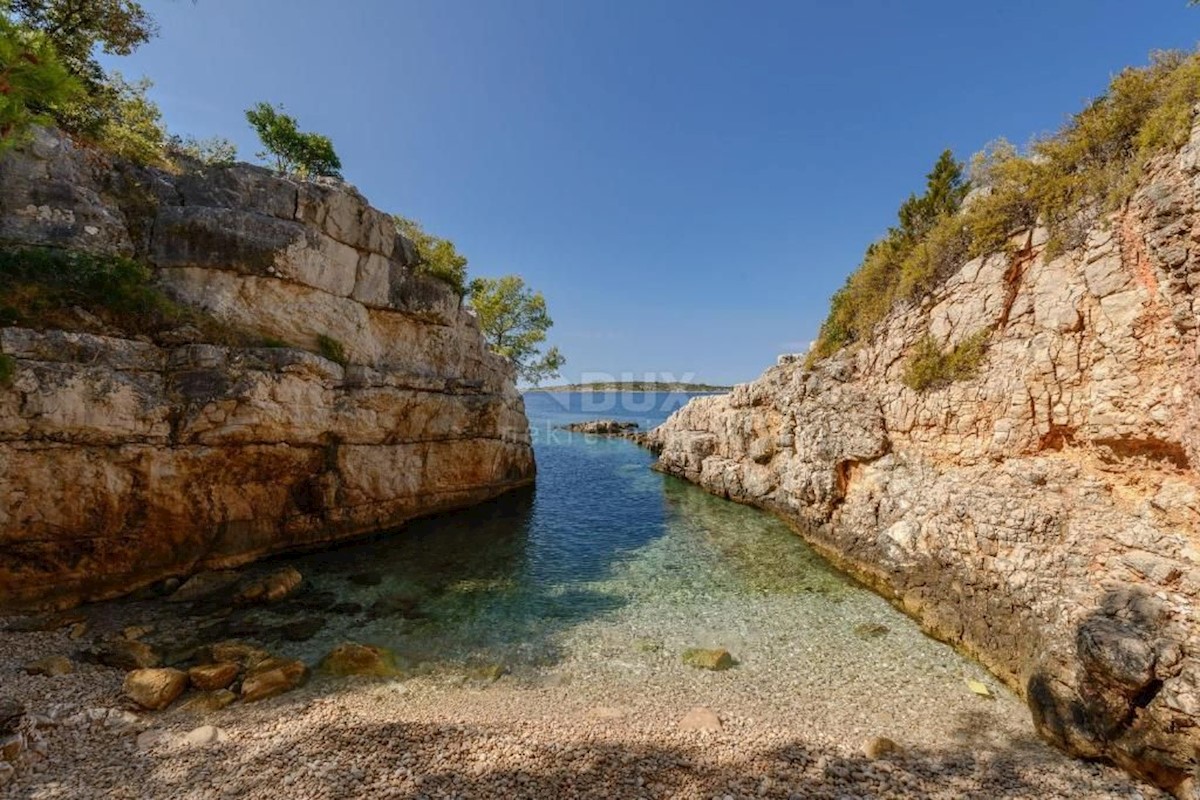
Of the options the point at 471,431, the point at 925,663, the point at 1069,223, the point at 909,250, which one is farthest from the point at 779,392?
the point at 471,431

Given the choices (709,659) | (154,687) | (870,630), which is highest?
(154,687)

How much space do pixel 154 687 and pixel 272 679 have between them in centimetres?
192

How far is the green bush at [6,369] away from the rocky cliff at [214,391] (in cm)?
10

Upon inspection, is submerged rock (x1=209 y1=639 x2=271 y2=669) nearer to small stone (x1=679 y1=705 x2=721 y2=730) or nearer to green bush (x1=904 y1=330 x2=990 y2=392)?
small stone (x1=679 y1=705 x2=721 y2=730)

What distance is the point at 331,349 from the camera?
17.6 metres

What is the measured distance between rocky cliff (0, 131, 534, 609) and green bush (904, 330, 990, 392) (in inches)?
801

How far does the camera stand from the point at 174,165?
634 inches

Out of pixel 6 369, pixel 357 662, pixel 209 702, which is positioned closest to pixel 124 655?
pixel 209 702

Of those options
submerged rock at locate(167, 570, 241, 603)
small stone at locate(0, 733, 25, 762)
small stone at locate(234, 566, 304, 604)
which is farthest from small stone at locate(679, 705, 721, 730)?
submerged rock at locate(167, 570, 241, 603)

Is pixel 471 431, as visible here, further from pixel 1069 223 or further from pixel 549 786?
pixel 1069 223

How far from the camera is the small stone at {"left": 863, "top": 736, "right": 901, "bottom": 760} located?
795 centimetres

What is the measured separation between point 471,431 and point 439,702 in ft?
49.9

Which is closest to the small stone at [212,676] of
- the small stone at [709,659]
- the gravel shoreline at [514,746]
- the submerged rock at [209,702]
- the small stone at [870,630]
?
the submerged rock at [209,702]

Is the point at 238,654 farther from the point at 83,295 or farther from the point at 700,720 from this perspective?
the point at 83,295
